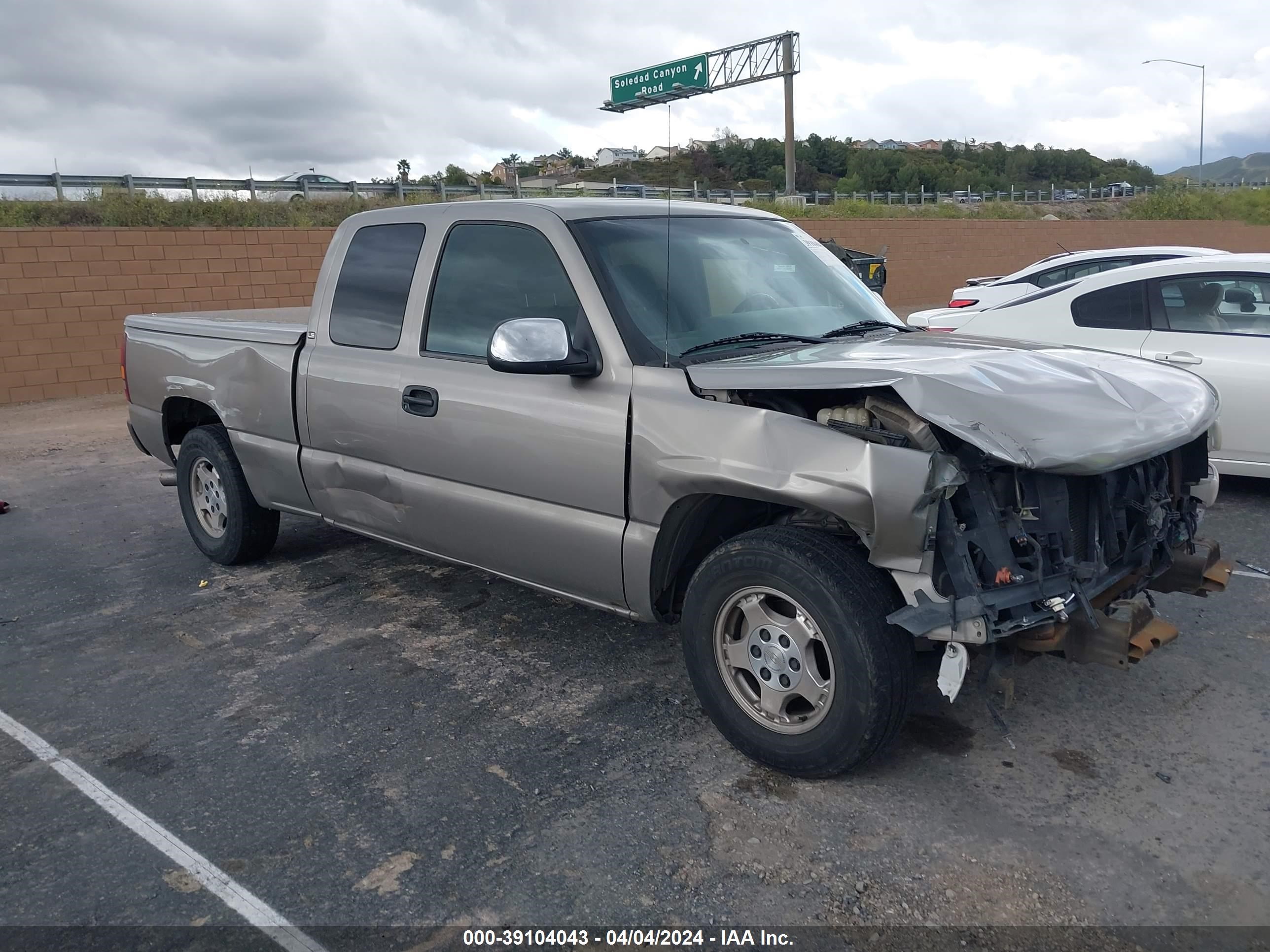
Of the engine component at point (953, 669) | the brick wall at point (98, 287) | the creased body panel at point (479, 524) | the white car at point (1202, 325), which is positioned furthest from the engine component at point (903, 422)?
the brick wall at point (98, 287)

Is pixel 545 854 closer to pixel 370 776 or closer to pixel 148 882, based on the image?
pixel 370 776

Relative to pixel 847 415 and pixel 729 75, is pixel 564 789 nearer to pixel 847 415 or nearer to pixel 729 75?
pixel 847 415

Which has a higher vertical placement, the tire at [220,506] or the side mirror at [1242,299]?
A: the side mirror at [1242,299]

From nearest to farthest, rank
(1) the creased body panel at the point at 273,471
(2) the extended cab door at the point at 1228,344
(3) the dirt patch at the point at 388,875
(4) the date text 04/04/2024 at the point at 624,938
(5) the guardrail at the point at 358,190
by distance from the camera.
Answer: (4) the date text 04/04/2024 at the point at 624,938 < (3) the dirt patch at the point at 388,875 < (1) the creased body panel at the point at 273,471 < (2) the extended cab door at the point at 1228,344 < (5) the guardrail at the point at 358,190

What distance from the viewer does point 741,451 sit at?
3420mm

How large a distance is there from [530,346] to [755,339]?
90cm

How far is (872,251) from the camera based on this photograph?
2488 centimetres

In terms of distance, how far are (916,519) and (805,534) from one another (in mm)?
474

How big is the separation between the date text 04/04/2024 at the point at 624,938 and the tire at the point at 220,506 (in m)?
3.57

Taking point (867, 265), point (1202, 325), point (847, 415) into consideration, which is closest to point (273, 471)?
point (847, 415)

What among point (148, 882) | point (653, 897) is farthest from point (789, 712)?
point (148, 882)

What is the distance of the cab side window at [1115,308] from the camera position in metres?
6.96

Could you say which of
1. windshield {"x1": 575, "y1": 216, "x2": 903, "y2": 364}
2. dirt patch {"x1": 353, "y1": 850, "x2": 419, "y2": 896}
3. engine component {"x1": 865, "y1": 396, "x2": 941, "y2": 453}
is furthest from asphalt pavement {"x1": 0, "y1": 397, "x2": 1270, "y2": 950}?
windshield {"x1": 575, "y1": 216, "x2": 903, "y2": 364}

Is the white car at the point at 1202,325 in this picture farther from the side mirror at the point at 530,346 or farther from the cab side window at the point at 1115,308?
the side mirror at the point at 530,346
